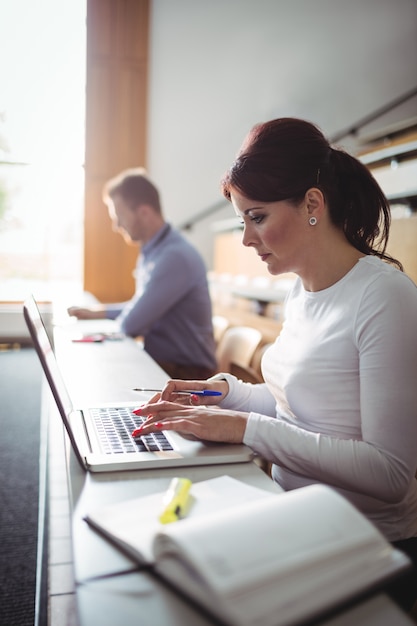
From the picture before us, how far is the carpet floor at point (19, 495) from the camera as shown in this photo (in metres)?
1.70

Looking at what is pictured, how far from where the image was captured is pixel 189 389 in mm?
1231

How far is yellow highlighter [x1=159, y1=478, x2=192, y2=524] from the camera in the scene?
71 cm

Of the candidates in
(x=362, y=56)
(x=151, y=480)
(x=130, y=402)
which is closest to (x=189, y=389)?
(x=130, y=402)

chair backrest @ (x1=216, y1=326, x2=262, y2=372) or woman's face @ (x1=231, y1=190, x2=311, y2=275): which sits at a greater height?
woman's face @ (x1=231, y1=190, x2=311, y2=275)

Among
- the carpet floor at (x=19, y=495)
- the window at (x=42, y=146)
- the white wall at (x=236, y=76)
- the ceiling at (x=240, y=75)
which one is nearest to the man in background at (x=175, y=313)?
the carpet floor at (x=19, y=495)

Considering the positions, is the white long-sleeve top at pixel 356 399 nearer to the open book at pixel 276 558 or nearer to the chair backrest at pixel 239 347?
the open book at pixel 276 558

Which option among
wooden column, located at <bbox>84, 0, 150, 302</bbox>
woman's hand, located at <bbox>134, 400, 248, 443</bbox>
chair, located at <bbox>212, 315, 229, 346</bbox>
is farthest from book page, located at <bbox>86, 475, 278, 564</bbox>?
wooden column, located at <bbox>84, 0, 150, 302</bbox>

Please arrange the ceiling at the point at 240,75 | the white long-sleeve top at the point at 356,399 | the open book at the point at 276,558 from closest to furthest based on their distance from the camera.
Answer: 1. the open book at the point at 276,558
2. the white long-sleeve top at the point at 356,399
3. the ceiling at the point at 240,75

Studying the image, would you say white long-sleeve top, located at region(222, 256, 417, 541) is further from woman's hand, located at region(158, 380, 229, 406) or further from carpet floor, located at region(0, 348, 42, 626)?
carpet floor, located at region(0, 348, 42, 626)

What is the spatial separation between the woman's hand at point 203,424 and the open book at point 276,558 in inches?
13.4

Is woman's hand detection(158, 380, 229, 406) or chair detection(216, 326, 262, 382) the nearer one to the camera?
woman's hand detection(158, 380, 229, 406)

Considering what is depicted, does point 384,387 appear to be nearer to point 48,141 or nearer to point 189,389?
point 189,389

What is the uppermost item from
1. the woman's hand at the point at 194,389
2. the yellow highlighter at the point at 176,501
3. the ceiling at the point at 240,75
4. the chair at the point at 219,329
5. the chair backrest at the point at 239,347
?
the ceiling at the point at 240,75

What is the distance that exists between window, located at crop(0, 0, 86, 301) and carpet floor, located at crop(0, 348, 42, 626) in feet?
4.86
